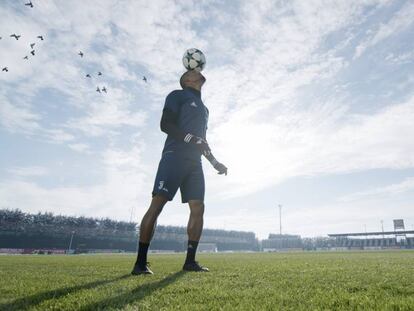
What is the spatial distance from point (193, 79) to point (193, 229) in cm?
268

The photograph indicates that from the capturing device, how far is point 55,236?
80438 millimetres

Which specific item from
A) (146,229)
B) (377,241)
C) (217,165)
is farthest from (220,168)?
(377,241)

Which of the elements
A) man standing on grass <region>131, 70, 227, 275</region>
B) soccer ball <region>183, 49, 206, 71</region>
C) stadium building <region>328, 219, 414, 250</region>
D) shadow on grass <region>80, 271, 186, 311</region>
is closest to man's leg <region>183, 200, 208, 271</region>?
man standing on grass <region>131, 70, 227, 275</region>

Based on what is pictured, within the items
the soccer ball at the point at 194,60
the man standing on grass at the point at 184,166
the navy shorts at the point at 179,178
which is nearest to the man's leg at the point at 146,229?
the man standing on grass at the point at 184,166

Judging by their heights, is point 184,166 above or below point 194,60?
below

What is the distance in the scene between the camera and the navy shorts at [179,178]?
4.77 metres

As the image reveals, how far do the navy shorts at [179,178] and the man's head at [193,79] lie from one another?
1.50 metres

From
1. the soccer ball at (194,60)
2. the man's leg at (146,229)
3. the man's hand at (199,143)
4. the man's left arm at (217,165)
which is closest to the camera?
the man's leg at (146,229)

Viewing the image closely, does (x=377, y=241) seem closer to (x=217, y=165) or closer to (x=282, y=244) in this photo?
(x=282, y=244)

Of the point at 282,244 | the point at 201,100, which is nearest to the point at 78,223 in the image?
the point at 282,244

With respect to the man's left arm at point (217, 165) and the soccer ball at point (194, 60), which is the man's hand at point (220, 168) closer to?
the man's left arm at point (217, 165)

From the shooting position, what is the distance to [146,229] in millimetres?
4598

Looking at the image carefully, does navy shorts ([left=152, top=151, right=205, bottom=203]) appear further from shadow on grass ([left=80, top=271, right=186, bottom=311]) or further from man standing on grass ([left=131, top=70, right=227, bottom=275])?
shadow on grass ([left=80, top=271, right=186, bottom=311])

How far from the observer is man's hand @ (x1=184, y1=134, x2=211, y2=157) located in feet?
16.3
